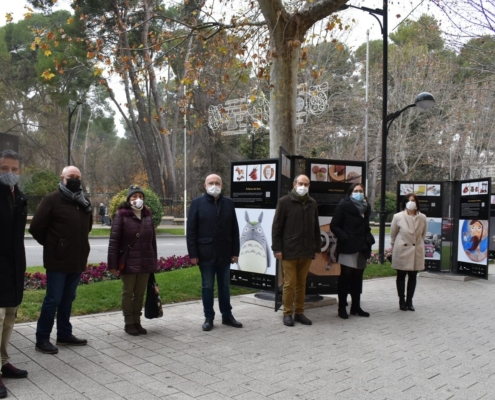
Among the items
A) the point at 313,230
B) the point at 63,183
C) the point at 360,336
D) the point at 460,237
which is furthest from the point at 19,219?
the point at 460,237

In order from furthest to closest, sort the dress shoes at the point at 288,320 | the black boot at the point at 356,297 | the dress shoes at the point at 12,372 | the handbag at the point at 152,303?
the black boot at the point at 356,297, the dress shoes at the point at 288,320, the handbag at the point at 152,303, the dress shoes at the point at 12,372

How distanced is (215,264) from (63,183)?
2.15 m

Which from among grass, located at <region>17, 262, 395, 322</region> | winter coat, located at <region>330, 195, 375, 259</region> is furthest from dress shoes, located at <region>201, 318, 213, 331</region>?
winter coat, located at <region>330, 195, 375, 259</region>

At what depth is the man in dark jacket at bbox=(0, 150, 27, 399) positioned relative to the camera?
412 centimetres

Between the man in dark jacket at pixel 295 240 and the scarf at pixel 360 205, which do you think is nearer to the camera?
the man in dark jacket at pixel 295 240

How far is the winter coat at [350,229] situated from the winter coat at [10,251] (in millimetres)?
4445

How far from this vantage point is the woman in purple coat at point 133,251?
19.3 feet

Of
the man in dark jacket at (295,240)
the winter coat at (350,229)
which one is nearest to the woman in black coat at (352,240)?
the winter coat at (350,229)

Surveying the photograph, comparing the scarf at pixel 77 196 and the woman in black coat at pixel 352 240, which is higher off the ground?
the scarf at pixel 77 196

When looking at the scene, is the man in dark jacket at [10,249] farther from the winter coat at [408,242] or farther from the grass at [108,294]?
the winter coat at [408,242]

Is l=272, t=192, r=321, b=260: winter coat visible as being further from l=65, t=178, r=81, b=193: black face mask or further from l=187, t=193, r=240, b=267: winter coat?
l=65, t=178, r=81, b=193: black face mask

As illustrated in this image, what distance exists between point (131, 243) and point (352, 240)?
10.5ft

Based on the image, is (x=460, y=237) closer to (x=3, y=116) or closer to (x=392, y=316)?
(x=392, y=316)

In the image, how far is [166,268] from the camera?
11.7 m
